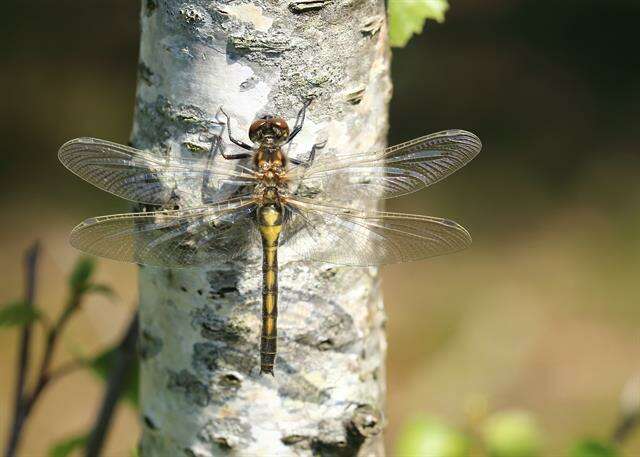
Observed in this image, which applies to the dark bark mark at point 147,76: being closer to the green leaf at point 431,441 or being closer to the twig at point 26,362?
the twig at point 26,362

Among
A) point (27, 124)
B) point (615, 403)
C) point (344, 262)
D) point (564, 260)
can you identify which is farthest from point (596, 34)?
point (344, 262)

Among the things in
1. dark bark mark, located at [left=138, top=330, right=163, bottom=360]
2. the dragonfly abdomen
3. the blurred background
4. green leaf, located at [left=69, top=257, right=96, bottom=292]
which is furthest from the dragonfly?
the blurred background

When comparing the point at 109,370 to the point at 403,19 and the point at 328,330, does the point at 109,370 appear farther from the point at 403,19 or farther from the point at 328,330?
the point at 403,19

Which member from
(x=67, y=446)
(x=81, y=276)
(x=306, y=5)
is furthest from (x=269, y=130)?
(x=67, y=446)

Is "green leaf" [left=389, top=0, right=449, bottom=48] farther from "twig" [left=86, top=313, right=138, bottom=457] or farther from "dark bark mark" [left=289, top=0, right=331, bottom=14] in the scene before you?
"twig" [left=86, top=313, right=138, bottom=457]

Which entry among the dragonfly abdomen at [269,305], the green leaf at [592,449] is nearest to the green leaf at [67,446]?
the dragonfly abdomen at [269,305]
